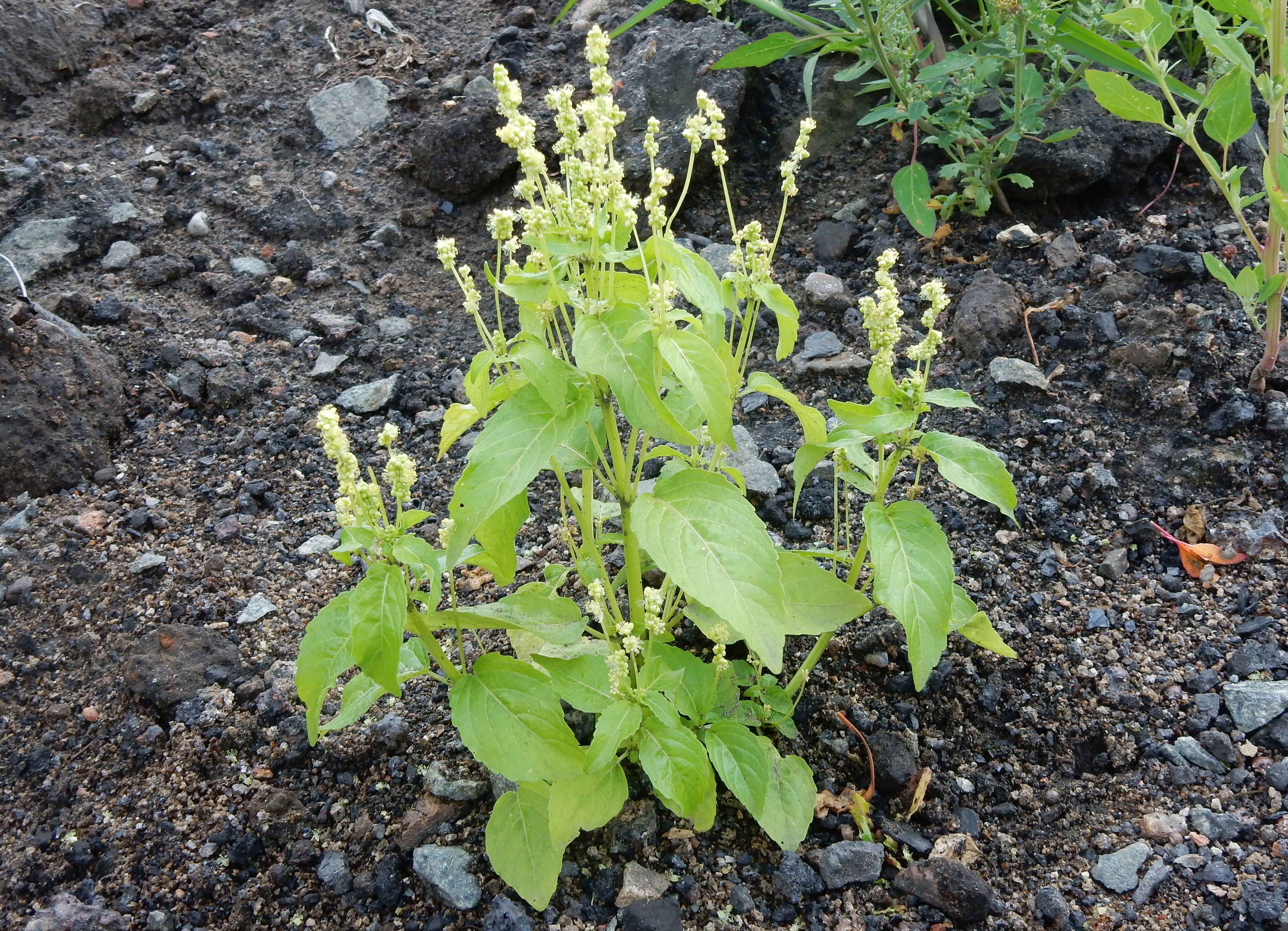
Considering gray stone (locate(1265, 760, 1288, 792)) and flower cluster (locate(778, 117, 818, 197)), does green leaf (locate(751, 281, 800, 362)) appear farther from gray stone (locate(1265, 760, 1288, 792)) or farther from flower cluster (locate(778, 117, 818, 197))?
gray stone (locate(1265, 760, 1288, 792))

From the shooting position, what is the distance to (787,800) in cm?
245

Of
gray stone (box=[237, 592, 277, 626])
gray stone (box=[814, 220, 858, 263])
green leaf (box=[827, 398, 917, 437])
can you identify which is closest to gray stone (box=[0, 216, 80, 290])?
gray stone (box=[237, 592, 277, 626])

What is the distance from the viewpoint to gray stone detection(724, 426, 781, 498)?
11.3 feet

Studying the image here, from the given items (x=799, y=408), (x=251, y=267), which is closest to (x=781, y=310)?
(x=799, y=408)

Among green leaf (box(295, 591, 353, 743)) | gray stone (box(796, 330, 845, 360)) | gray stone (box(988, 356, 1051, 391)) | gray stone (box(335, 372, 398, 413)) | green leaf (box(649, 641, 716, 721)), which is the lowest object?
gray stone (box(335, 372, 398, 413))

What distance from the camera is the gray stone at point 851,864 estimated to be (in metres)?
2.48

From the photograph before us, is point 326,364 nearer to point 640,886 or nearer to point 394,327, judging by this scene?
point 394,327

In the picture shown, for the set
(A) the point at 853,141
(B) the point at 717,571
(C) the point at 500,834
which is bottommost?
(C) the point at 500,834

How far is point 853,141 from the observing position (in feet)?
16.4

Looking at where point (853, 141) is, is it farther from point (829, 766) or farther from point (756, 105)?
point (829, 766)

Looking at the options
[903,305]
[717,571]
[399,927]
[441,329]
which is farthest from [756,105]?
[399,927]

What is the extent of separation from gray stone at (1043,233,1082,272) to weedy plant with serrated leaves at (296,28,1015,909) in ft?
7.16

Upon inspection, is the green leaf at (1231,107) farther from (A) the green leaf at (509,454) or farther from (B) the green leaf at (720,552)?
(A) the green leaf at (509,454)

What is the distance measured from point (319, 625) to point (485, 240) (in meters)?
3.22
